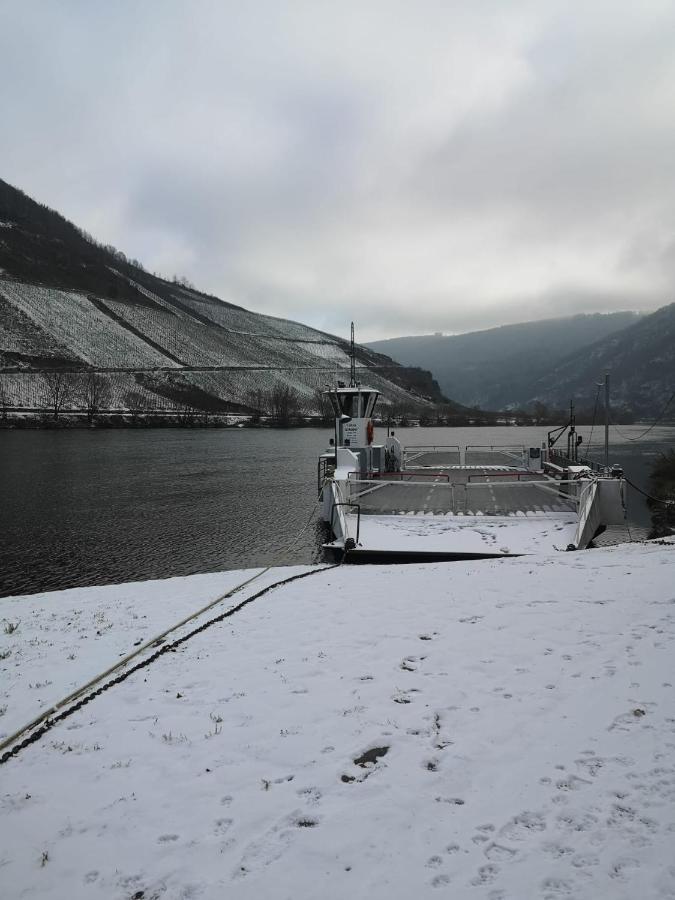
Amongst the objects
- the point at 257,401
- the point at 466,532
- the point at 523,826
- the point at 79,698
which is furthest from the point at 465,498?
the point at 257,401

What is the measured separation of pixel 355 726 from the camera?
202 inches

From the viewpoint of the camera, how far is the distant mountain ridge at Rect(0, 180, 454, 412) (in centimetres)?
11975

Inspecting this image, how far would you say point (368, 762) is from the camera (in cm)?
460

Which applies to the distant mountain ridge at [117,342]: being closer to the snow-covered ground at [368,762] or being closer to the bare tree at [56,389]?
the bare tree at [56,389]

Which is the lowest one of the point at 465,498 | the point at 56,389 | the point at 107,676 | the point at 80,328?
the point at 107,676

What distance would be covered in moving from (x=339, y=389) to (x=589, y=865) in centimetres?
2116

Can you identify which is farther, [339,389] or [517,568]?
[339,389]

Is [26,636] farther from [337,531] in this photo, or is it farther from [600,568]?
[600,568]

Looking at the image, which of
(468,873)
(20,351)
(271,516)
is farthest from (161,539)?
(20,351)

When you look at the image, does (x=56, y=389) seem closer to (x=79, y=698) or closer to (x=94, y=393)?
(x=94, y=393)

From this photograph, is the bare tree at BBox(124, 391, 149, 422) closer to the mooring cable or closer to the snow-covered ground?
the mooring cable

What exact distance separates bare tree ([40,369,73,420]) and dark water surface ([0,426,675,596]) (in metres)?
48.3

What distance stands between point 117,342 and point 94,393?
4316cm

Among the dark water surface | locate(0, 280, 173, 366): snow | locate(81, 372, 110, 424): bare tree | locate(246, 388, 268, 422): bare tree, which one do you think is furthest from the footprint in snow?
locate(0, 280, 173, 366): snow
